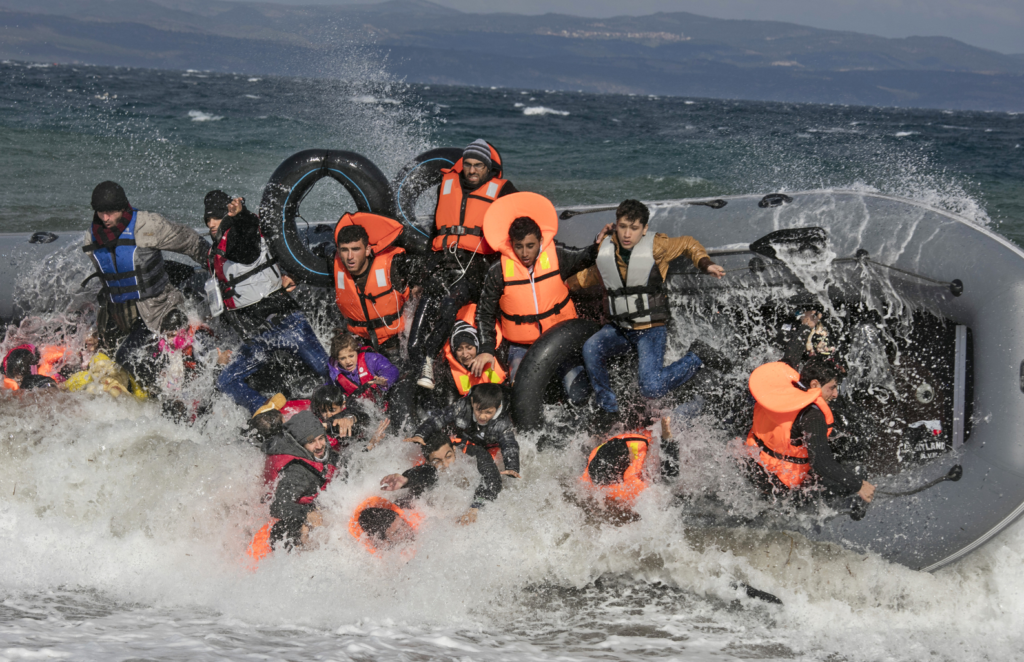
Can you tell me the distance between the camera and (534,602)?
11.1ft

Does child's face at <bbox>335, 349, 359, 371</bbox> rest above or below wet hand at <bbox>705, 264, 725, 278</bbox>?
below

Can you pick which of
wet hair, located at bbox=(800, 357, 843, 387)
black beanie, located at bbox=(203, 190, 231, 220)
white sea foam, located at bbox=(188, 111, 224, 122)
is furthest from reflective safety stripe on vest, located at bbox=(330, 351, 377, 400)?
white sea foam, located at bbox=(188, 111, 224, 122)

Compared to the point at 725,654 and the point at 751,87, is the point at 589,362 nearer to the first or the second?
the point at 725,654

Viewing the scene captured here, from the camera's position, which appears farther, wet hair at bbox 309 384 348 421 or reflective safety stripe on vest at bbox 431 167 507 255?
reflective safety stripe on vest at bbox 431 167 507 255

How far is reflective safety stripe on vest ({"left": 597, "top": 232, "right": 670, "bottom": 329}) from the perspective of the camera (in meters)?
3.56

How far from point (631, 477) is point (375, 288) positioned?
5.61 ft

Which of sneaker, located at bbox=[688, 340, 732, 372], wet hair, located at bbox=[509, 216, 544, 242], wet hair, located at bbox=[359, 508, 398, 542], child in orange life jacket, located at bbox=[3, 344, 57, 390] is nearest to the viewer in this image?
wet hair, located at bbox=[359, 508, 398, 542]

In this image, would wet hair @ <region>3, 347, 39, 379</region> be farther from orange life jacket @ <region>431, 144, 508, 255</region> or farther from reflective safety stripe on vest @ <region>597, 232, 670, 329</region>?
reflective safety stripe on vest @ <region>597, 232, 670, 329</region>

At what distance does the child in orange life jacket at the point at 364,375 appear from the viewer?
3.86m

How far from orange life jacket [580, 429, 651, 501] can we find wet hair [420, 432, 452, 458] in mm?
721

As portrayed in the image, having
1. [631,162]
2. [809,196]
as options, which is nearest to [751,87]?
[631,162]

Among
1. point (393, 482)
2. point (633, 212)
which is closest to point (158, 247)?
point (393, 482)

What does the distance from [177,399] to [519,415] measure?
2.15 m

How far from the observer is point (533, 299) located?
12.2 feet
